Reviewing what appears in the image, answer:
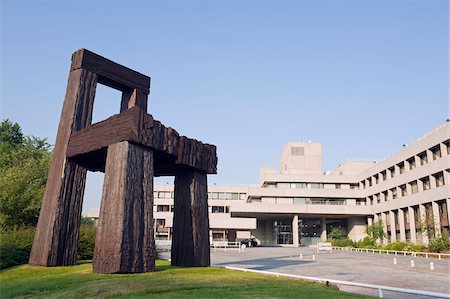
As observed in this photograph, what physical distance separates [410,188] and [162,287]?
4502cm

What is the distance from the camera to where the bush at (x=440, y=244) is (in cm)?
3431

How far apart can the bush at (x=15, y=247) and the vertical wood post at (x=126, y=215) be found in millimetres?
5833

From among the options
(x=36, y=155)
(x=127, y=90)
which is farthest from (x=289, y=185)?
(x=127, y=90)

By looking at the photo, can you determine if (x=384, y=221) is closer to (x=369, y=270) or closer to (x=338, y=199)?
(x=338, y=199)

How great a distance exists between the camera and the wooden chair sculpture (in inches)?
425

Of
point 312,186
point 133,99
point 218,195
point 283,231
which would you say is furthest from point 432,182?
point 218,195

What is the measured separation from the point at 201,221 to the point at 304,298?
6221 millimetres

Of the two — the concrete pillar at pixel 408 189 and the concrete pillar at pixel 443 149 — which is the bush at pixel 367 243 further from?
the concrete pillar at pixel 443 149

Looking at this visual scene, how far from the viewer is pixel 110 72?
14820 mm

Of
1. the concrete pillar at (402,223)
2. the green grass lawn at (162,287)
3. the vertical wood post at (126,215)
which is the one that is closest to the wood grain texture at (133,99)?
the vertical wood post at (126,215)

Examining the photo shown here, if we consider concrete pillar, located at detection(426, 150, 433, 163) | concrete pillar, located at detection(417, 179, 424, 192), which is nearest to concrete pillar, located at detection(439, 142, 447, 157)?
concrete pillar, located at detection(426, 150, 433, 163)

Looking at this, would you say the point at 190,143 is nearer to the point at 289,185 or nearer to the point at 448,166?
the point at 448,166

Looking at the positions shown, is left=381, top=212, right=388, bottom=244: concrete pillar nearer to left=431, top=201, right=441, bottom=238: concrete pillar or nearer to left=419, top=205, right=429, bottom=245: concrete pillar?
left=419, top=205, right=429, bottom=245: concrete pillar

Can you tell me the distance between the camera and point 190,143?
525 inches
